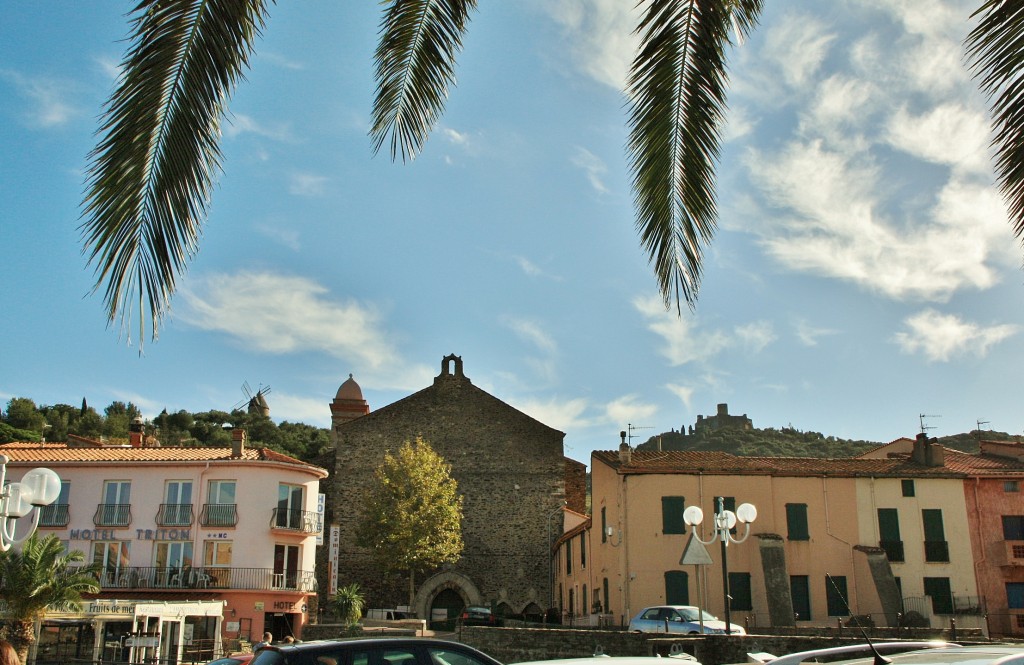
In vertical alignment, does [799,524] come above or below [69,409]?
below

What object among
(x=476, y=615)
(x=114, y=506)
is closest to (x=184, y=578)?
(x=114, y=506)

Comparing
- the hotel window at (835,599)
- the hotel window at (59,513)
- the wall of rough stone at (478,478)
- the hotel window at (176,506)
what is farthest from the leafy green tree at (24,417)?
the hotel window at (835,599)

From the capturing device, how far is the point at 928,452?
35.2m

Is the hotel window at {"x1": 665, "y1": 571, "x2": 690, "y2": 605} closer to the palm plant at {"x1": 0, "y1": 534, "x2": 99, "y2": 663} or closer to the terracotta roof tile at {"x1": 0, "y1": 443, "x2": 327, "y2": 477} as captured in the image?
the terracotta roof tile at {"x1": 0, "y1": 443, "x2": 327, "y2": 477}

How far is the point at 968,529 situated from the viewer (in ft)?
109

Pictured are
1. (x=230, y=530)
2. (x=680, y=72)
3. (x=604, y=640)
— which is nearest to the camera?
(x=680, y=72)

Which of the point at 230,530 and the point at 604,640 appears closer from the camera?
the point at 604,640

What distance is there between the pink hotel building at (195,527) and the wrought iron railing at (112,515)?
4cm

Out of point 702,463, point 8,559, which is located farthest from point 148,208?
point 702,463

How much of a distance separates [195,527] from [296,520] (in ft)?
12.8

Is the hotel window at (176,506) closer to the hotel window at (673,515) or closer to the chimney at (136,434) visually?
the chimney at (136,434)

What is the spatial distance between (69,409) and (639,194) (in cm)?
9579

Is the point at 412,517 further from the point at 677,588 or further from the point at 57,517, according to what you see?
the point at 57,517

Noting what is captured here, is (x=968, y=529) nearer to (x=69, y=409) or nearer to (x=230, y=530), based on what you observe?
(x=230, y=530)
